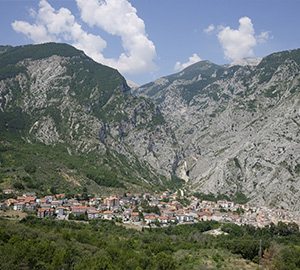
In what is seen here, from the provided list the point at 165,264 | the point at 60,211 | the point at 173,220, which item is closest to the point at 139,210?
the point at 173,220

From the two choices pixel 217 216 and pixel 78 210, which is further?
pixel 217 216

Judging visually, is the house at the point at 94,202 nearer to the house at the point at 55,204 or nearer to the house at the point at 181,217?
the house at the point at 55,204

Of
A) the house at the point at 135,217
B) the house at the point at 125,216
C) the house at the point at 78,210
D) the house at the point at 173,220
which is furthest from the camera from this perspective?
the house at the point at 173,220

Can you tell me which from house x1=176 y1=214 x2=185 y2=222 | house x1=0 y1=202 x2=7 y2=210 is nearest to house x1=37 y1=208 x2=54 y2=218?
house x1=0 y1=202 x2=7 y2=210

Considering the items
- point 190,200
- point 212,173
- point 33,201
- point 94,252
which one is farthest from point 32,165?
point 212,173

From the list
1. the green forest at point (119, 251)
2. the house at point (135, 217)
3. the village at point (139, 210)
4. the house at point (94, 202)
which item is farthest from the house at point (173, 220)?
the house at point (94, 202)

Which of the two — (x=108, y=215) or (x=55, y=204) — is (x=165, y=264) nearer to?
(x=108, y=215)
